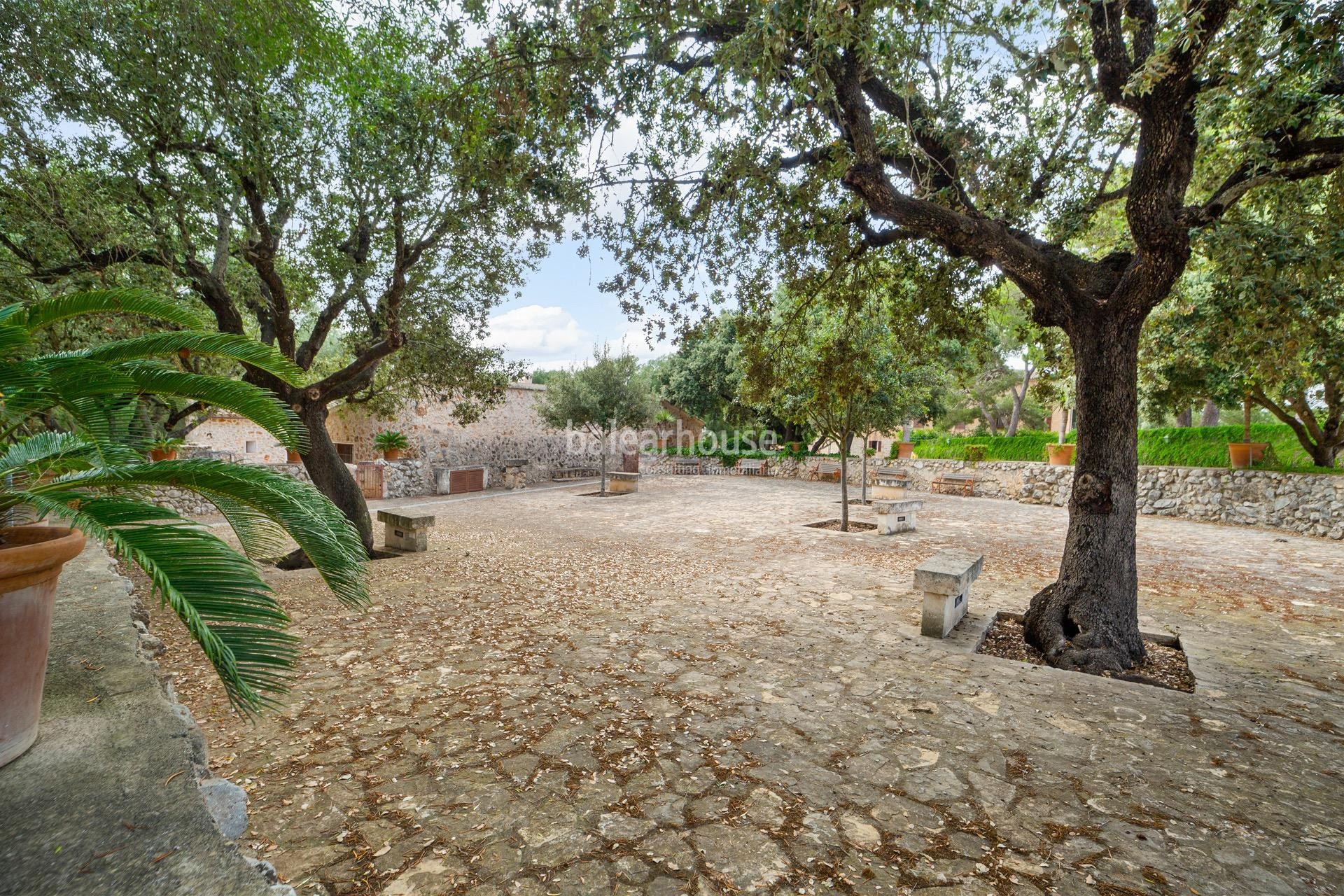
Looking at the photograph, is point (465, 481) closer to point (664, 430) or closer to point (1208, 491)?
point (664, 430)

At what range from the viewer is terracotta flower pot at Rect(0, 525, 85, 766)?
1.81 metres

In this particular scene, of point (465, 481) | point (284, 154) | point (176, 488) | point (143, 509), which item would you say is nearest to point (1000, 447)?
point (465, 481)

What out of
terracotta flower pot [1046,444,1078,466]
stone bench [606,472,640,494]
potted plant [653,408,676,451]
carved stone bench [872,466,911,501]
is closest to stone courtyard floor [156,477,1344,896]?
carved stone bench [872,466,911,501]

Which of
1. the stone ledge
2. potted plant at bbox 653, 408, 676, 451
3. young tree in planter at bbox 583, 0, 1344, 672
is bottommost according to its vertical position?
the stone ledge

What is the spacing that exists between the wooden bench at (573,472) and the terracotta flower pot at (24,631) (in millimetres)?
19982

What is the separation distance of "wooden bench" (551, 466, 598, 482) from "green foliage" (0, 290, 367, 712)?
1935 cm

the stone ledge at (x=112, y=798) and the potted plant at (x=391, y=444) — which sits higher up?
the potted plant at (x=391, y=444)

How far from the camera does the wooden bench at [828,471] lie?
2150 cm

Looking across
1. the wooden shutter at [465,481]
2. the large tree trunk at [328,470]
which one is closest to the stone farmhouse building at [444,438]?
the wooden shutter at [465,481]

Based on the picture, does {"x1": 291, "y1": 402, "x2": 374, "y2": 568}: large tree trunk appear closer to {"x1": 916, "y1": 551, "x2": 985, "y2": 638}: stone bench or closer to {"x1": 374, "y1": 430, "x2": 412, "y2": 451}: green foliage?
{"x1": 916, "y1": 551, "x2": 985, "y2": 638}: stone bench

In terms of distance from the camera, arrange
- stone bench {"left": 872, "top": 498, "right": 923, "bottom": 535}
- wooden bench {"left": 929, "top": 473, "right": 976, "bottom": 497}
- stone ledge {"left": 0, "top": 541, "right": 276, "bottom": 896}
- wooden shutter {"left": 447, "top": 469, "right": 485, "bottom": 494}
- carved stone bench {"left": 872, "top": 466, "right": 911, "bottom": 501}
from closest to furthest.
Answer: stone ledge {"left": 0, "top": 541, "right": 276, "bottom": 896}, stone bench {"left": 872, "top": 498, "right": 923, "bottom": 535}, carved stone bench {"left": 872, "top": 466, "right": 911, "bottom": 501}, wooden shutter {"left": 447, "top": 469, "right": 485, "bottom": 494}, wooden bench {"left": 929, "top": 473, "right": 976, "bottom": 497}

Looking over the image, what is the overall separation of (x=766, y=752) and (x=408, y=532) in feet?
22.9

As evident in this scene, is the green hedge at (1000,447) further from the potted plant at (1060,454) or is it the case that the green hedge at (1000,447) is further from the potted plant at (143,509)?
the potted plant at (143,509)

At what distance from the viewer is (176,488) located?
2211mm
